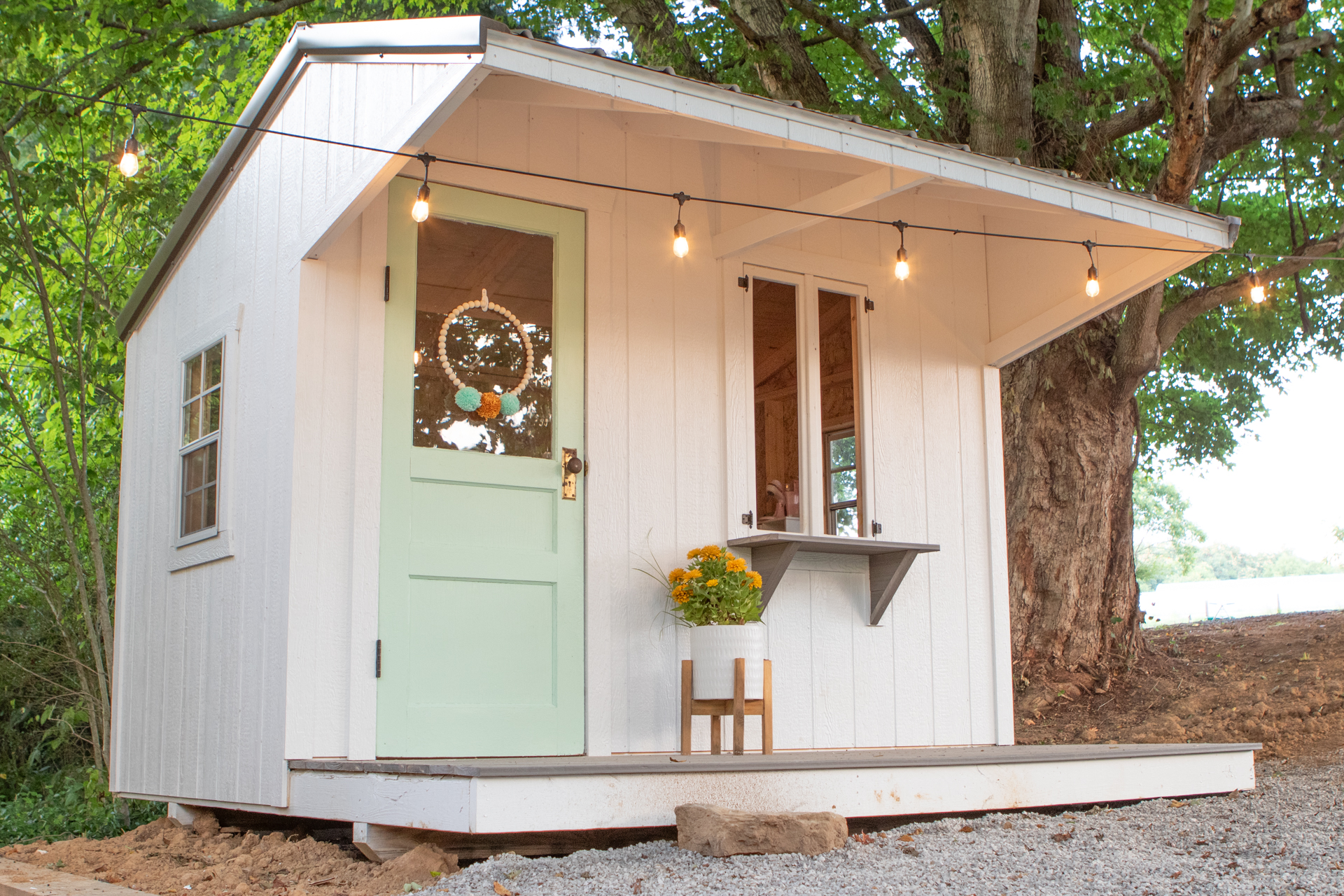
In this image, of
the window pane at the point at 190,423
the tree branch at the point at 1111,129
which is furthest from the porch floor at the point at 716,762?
the tree branch at the point at 1111,129

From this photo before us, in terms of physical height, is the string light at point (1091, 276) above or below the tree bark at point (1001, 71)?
below

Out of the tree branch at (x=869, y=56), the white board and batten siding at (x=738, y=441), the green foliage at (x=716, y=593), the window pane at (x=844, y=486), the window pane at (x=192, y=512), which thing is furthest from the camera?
the tree branch at (x=869, y=56)

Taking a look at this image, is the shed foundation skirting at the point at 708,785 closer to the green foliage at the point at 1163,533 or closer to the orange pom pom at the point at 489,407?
the orange pom pom at the point at 489,407

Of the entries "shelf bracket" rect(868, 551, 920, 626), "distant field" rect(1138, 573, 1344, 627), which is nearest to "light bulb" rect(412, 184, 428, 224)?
"shelf bracket" rect(868, 551, 920, 626)

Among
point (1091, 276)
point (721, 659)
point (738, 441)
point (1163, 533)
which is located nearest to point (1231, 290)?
point (1091, 276)

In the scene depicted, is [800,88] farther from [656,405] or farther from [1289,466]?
[1289,466]

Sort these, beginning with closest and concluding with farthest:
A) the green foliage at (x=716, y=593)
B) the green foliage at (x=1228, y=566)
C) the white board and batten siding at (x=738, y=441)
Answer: the green foliage at (x=716, y=593) → the white board and batten siding at (x=738, y=441) → the green foliage at (x=1228, y=566)

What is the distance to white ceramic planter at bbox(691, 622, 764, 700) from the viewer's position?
4188mm

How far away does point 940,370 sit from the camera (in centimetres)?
548

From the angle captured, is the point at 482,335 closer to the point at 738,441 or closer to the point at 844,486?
the point at 738,441

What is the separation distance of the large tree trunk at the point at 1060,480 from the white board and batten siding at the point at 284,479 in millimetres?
4890

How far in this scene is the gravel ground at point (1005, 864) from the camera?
2.94 metres

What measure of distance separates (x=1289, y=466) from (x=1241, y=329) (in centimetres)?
3490

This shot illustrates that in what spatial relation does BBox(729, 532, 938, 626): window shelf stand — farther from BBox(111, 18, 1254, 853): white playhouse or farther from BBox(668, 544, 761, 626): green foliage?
BBox(668, 544, 761, 626): green foliage
